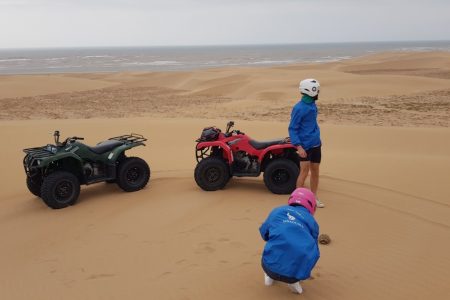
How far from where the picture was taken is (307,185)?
6.71 metres

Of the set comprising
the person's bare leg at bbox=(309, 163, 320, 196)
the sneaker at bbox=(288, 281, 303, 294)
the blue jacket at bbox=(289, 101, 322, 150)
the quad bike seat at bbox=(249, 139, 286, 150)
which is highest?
the blue jacket at bbox=(289, 101, 322, 150)

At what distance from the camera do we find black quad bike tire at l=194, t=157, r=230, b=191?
6332 mm

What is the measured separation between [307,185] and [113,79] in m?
29.2

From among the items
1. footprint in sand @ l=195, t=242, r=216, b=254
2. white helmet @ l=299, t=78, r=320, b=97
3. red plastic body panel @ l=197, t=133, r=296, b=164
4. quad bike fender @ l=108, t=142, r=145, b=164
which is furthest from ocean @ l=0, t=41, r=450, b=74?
footprint in sand @ l=195, t=242, r=216, b=254

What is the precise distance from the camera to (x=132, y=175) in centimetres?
652

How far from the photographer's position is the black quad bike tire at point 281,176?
20.3 feet

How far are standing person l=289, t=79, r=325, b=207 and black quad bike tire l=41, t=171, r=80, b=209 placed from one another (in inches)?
114

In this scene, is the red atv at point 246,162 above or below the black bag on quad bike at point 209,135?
below

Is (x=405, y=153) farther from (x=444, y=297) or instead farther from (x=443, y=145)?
(x=444, y=297)

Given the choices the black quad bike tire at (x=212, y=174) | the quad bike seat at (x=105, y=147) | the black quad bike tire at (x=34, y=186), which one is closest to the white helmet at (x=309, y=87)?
the black quad bike tire at (x=212, y=174)

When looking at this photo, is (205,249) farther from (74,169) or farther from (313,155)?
(74,169)

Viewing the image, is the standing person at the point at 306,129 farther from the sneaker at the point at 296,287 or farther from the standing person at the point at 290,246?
the sneaker at the point at 296,287

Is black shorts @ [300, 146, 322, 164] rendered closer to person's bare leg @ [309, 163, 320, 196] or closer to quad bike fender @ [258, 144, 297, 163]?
person's bare leg @ [309, 163, 320, 196]

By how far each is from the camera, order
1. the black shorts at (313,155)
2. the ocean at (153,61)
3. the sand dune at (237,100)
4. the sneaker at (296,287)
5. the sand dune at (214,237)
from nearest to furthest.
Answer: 1. the sneaker at (296,287)
2. the sand dune at (214,237)
3. the black shorts at (313,155)
4. the sand dune at (237,100)
5. the ocean at (153,61)
